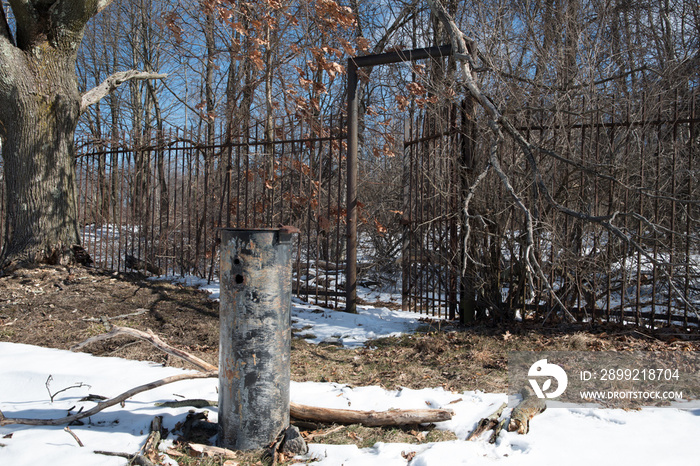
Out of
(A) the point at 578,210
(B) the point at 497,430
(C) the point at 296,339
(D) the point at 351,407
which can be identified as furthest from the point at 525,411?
(A) the point at 578,210

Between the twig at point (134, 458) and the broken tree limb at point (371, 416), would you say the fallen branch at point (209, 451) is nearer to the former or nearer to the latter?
the twig at point (134, 458)

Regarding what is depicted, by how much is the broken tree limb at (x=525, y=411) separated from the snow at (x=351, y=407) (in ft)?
0.16

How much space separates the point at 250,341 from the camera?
2676mm

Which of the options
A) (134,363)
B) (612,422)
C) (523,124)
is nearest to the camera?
(612,422)

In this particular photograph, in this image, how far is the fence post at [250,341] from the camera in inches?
105

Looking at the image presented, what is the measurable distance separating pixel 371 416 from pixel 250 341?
94 centimetres

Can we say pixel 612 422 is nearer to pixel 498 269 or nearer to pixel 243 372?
pixel 243 372

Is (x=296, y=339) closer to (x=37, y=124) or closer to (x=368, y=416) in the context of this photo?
(x=368, y=416)

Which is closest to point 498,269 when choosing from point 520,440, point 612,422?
point 612,422

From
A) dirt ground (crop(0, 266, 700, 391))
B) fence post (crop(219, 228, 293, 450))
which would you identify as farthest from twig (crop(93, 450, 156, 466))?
dirt ground (crop(0, 266, 700, 391))

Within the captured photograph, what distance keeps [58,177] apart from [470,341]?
21.5ft

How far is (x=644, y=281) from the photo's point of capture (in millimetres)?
5691

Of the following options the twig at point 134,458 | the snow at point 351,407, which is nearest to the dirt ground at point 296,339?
the snow at point 351,407

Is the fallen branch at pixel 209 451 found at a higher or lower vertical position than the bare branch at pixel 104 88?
lower
